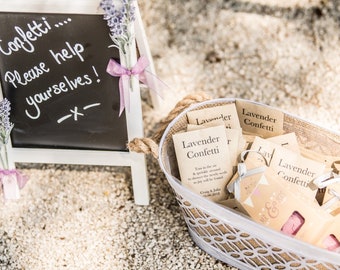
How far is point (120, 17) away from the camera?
1.58 m

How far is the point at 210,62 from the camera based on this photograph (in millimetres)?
2520

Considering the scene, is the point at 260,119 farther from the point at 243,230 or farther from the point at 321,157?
the point at 243,230

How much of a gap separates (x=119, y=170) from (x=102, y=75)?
493 mm

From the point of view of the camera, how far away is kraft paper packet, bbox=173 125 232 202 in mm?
1770

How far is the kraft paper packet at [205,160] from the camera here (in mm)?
1770

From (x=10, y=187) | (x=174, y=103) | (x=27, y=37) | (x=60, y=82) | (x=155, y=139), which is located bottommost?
(x=10, y=187)

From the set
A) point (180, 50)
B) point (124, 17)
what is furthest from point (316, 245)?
point (180, 50)

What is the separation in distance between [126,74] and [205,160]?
1.21 ft

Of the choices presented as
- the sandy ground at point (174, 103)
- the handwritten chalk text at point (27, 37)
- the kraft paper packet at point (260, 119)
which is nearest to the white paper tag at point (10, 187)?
the sandy ground at point (174, 103)

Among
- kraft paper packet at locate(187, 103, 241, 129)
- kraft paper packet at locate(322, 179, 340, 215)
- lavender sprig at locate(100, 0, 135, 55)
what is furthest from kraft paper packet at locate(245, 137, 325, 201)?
lavender sprig at locate(100, 0, 135, 55)

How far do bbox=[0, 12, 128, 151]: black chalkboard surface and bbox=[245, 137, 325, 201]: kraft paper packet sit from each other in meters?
0.46

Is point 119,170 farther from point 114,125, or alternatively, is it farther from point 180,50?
point 180,50

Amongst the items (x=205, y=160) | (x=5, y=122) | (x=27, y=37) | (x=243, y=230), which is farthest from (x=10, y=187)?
(x=243, y=230)

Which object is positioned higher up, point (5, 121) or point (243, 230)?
point (5, 121)
